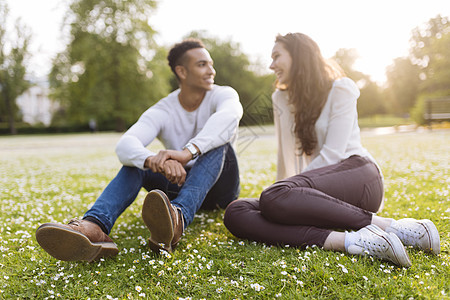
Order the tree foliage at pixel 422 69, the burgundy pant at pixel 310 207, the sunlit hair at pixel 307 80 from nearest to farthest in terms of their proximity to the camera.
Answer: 1. the burgundy pant at pixel 310 207
2. the sunlit hair at pixel 307 80
3. the tree foliage at pixel 422 69

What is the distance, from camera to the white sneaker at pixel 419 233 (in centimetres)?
251

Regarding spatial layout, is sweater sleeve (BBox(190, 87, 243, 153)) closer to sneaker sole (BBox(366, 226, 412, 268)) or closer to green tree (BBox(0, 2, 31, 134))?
sneaker sole (BBox(366, 226, 412, 268))

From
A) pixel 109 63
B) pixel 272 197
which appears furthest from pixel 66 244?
pixel 109 63

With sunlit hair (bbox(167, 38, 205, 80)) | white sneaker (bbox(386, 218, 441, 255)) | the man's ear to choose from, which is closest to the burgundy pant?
Answer: white sneaker (bbox(386, 218, 441, 255))

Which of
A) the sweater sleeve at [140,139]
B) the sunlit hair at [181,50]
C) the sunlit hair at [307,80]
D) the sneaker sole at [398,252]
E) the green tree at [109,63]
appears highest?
the green tree at [109,63]

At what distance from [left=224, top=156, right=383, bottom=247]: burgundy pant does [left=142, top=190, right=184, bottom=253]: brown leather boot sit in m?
0.62

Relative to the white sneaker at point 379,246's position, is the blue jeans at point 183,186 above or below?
above

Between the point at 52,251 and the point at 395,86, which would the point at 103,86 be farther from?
the point at 395,86

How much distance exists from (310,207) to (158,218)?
114cm

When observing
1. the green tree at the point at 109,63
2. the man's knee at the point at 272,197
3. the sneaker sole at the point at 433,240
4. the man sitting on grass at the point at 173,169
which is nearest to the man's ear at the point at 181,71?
the man sitting on grass at the point at 173,169

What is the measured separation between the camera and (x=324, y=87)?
356 cm

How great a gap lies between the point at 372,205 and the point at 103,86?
121 ft

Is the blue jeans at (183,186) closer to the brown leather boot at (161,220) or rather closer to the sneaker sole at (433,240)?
the brown leather boot at (161,220)

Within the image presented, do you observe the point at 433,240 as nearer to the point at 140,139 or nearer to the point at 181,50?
the point at 140,139
